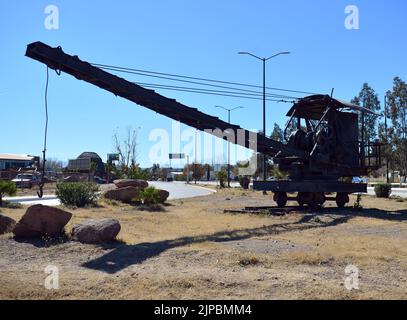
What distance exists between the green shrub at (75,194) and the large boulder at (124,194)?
8.23 feet

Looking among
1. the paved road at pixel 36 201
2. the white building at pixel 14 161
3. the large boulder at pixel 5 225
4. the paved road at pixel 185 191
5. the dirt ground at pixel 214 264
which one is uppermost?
the white building at pixel 14 161

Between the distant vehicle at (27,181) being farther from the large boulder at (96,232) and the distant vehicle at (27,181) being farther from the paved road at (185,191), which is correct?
the large boulder at (96,232)

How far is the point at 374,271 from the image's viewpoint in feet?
27.6

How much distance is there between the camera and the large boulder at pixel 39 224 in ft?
36.5

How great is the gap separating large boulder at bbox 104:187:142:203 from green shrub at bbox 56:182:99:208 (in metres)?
2.51

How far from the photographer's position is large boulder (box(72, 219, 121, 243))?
416 inches

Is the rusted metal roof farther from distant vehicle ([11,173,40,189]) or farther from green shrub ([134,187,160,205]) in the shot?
distant vehicle ([11,173,40,189])

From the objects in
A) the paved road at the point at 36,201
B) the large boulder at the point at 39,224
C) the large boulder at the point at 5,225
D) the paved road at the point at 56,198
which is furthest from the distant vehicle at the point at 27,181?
the large boulder at the point at 39,224

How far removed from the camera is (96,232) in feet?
34.7

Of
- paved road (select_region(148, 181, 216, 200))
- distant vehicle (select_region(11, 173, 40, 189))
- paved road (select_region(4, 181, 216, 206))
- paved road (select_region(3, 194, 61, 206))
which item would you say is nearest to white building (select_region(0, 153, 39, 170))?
distant vehicle (select_region(11, 173, 40, 189))

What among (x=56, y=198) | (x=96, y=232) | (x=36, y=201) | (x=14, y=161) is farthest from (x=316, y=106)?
(x=14, y=161)

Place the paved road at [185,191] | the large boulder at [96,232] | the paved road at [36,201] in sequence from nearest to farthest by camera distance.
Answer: the large boulder at [96,232]
the paved road at [36,201]
the paved road at [185,191]

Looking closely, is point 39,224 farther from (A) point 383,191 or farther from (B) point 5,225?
(A) point 383,191
